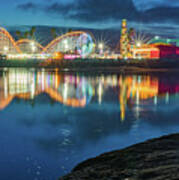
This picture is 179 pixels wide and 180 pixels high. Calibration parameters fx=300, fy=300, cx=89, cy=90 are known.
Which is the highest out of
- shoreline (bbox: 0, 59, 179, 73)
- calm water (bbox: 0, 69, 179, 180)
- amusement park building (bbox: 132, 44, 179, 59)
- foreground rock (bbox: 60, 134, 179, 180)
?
amusement park building (bbox: 132, 44, 179, 59)

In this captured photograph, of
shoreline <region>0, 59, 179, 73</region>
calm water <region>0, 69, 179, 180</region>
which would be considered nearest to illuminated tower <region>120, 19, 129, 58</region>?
shoreline <region>0, 59, 179, 73</region>

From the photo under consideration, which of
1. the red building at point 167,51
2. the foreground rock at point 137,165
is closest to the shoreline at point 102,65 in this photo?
the red building at point 167,51

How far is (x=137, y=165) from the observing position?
725 cm

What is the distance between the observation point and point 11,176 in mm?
8188

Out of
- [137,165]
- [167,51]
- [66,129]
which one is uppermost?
[167,51]

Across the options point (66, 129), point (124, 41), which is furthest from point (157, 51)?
point (66, 129)

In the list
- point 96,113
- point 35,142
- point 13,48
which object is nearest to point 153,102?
point 96,113

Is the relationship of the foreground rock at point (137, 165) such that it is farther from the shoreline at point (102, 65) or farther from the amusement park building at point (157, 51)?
the amusement park building at point (157, 51)

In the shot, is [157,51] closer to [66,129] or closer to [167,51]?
[167,51]

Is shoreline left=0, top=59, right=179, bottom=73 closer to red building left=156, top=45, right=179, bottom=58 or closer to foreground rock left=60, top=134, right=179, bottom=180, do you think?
red building left=156, top=45, right=179, bottom=58

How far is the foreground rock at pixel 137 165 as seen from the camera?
21.1 ft

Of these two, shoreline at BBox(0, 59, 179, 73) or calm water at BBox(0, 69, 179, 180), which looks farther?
shoreline at BBox(0, 59, 179, 73)

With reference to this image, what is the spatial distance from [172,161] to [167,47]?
101 metres

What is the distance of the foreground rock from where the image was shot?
644 centimetres
